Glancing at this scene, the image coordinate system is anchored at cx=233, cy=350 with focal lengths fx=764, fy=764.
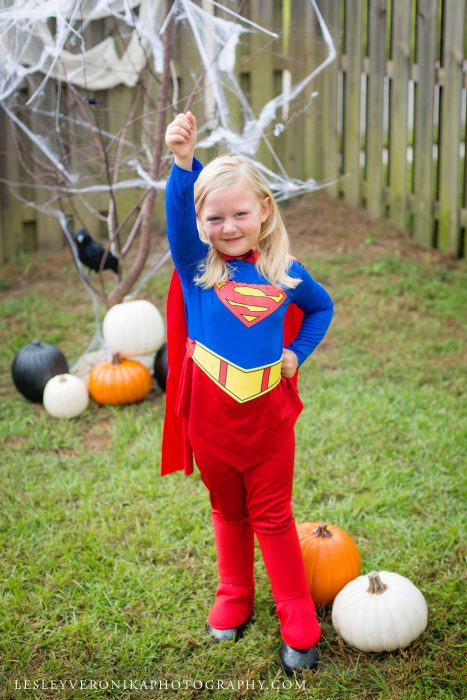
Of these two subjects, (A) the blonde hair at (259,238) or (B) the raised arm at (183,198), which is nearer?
(B) the raised arm at (183,198)

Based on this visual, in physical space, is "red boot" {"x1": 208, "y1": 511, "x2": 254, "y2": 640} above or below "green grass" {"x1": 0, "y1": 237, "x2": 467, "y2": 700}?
above

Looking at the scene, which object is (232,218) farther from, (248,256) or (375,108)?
(375,108)

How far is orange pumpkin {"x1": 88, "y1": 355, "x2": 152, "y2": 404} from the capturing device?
4.41 meters

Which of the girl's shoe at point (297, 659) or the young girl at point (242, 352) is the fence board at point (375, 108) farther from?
the girl's shoe at point (297, 659)

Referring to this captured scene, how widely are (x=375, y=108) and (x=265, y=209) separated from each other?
505 cm

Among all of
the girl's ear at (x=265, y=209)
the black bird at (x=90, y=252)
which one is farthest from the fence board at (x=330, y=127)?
the girl's ear at (x=265, y=209)

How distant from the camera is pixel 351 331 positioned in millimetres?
5305

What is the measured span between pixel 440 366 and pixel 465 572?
6.53 ft

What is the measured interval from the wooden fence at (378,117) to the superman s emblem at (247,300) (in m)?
3.29

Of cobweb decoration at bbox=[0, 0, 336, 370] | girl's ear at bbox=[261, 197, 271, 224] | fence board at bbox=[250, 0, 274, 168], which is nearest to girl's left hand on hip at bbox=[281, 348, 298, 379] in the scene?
girl's ear at bbox=[261, 197, 271, 224]

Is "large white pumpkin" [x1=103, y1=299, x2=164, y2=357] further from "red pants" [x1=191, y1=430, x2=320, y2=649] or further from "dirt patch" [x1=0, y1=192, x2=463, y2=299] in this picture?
"red pants" [x1=191, y1=430, x2=320, y2=649]

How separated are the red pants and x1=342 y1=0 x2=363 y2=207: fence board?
15.6 ft

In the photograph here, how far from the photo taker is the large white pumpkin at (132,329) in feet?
14.7

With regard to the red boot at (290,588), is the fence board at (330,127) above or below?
above
